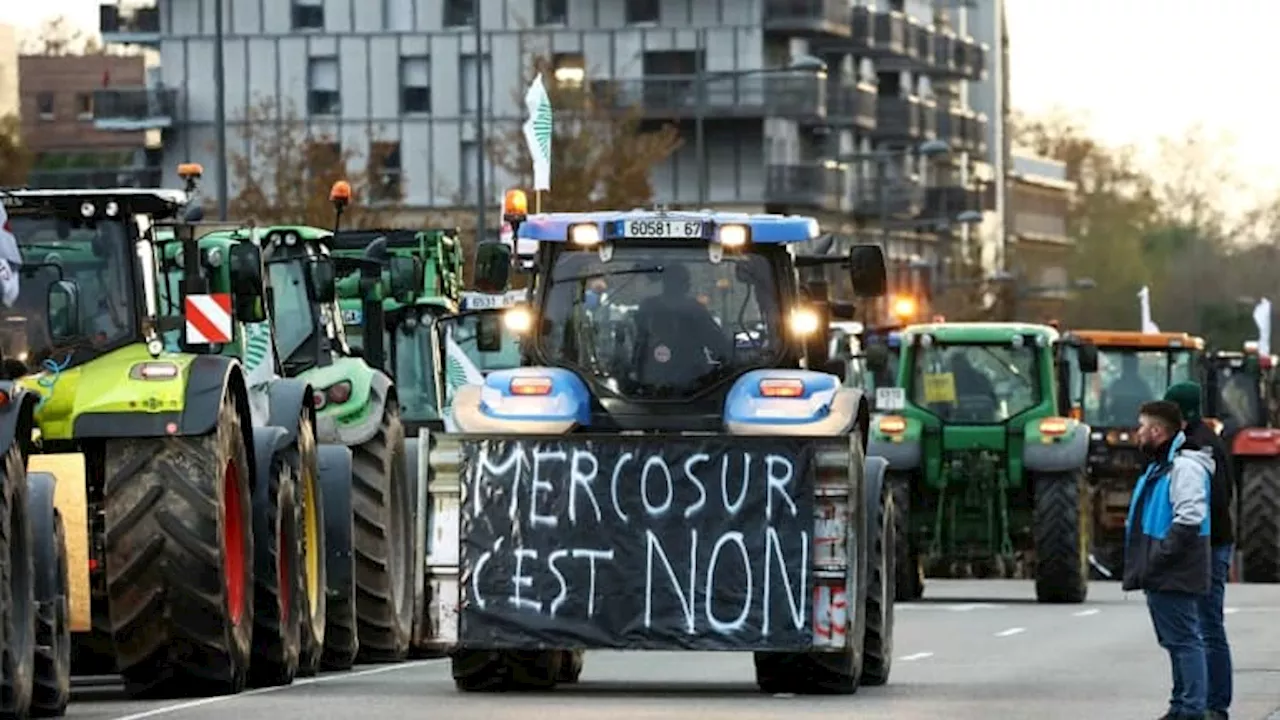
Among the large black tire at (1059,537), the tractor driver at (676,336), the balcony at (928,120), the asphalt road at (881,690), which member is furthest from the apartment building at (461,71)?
the tractor driver at (676,336)

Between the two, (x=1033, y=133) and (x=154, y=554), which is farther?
A: (x=1033, y=133)

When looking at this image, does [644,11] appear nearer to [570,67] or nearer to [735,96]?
[570,67]

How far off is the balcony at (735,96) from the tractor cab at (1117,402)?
65.4 m

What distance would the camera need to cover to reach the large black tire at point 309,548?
2477 centimetres

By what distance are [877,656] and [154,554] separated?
449 cm

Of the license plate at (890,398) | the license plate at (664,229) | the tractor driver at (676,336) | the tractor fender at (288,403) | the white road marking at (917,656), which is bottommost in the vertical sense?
the white road marking at (917,656)

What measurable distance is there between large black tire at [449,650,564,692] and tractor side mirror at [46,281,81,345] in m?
2.80

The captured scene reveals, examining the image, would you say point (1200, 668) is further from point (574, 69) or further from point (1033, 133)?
point (1033, 133)

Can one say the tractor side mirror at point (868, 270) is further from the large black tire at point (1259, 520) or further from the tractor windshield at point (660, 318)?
the large black tire at point (1259, 520)

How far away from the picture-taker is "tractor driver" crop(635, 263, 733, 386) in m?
24.2

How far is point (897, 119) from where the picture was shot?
13638cm

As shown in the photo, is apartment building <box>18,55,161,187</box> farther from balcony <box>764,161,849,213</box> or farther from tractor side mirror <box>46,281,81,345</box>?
tractor side mirror <box>46,281,81,345</box>

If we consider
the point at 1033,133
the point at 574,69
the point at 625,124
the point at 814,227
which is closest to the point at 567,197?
the point at 625,124

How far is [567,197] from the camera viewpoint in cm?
8750
